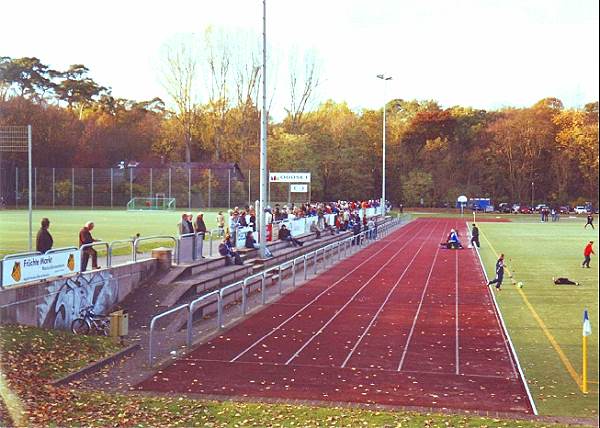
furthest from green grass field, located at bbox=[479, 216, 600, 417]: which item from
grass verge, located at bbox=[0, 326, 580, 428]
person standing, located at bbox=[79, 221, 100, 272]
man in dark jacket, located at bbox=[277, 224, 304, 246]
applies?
person standing, located at bbox=[79, 221, 100, 272]

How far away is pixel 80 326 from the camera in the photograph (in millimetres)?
12820

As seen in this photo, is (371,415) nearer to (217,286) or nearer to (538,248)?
(217,286)

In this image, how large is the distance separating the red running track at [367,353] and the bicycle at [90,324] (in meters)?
2.25

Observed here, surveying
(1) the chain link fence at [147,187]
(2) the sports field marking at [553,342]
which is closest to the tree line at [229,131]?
(1) the chain link fence at [147,187]

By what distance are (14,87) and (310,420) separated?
2982cm

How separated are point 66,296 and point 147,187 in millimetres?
44456

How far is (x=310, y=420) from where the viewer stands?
24.6 feet

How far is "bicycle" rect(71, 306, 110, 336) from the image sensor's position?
41.9 ft

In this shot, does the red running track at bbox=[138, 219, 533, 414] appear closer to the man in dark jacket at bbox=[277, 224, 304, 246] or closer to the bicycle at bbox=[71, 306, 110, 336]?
the bicycle at bbox=[71, 306, 110, 336]

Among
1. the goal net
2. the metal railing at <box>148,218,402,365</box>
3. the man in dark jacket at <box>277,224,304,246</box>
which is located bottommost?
the metal railing at <box>148,218,402,365</box>

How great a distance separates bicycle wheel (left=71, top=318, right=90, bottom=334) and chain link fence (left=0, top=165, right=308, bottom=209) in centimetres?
3790

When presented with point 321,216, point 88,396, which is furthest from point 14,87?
point 88,396

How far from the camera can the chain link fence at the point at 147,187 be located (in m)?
52.2

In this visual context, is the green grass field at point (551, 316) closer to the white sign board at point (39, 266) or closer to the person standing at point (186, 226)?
the white sign board at point (39, 266)
